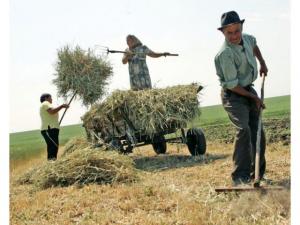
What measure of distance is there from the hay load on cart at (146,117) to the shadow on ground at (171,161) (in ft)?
0.67

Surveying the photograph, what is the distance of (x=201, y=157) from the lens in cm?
617

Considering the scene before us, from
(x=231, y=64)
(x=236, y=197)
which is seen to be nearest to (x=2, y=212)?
(x=236, y=197)

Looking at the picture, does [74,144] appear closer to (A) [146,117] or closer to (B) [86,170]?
(A) [146,117]

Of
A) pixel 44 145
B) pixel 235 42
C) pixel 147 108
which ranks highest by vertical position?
pixel 235 42

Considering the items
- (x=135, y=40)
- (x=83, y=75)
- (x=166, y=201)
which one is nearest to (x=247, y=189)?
(x=166, y=201)

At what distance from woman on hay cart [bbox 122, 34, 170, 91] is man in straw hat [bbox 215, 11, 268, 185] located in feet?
2.44

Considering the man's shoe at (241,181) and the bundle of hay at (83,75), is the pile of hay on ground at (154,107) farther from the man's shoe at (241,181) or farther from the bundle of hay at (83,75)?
the man's shoe at (241,181)

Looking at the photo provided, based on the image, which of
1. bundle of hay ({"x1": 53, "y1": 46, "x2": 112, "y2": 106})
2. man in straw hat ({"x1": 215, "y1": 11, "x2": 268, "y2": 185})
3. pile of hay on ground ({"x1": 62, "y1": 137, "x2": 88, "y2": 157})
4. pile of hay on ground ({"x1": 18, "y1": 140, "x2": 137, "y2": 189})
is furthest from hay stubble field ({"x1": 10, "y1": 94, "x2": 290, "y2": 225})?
pile of hay on ground ({"x1": 62, "y1": 137, "x2": 88, "y2": 157})

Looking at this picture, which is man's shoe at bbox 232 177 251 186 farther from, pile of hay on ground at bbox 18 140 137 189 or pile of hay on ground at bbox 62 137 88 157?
pile of hay on ground at bbox 62 137 88 157

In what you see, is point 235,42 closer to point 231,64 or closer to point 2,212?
point 231,64

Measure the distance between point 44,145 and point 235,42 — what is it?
3.00 meters

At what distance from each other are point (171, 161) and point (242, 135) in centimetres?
219

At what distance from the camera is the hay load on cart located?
6.16m

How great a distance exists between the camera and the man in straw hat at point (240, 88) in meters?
4.12
